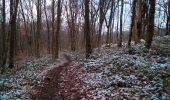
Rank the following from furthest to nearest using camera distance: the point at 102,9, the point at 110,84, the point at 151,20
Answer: the point at 102,9, the point at 151,20, the point at 110,84

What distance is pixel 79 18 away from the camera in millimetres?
50656

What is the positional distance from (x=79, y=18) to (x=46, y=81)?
36.6 m

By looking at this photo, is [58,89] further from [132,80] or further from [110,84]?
[132,80]

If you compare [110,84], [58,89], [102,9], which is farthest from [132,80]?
[102,9]

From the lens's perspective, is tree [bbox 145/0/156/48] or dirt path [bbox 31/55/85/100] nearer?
dirt path [bbox 31/55/85/100]

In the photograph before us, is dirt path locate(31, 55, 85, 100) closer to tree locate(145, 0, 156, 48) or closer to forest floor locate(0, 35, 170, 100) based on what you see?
forest floor locate(0, 35, 170, 100)

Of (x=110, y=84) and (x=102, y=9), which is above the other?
(x=102, y=9)

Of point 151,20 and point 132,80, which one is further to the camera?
point 151,20

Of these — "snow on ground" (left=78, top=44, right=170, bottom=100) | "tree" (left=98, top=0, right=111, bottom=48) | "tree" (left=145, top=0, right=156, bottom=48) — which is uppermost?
"tree" (left=98, top=0, right=111, bottom=48)

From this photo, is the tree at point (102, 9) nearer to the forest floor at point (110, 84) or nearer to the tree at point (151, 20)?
the tree at point (151, 20)

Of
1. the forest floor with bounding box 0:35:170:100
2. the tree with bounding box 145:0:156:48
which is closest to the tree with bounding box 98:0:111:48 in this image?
the tree with bounding box 145:0:156:48

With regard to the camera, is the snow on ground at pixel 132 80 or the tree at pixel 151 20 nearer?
the snow on ground at pixel 132 80

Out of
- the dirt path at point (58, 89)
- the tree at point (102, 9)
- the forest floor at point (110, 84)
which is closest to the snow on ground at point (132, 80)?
the forest floor at point (110, 84)

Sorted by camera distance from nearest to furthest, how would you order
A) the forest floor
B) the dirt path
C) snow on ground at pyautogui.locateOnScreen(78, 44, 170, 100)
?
snow on ground at pyautogui.locateOnScreen(78, 44, 170, 100) < the forest floor < the dirt path
